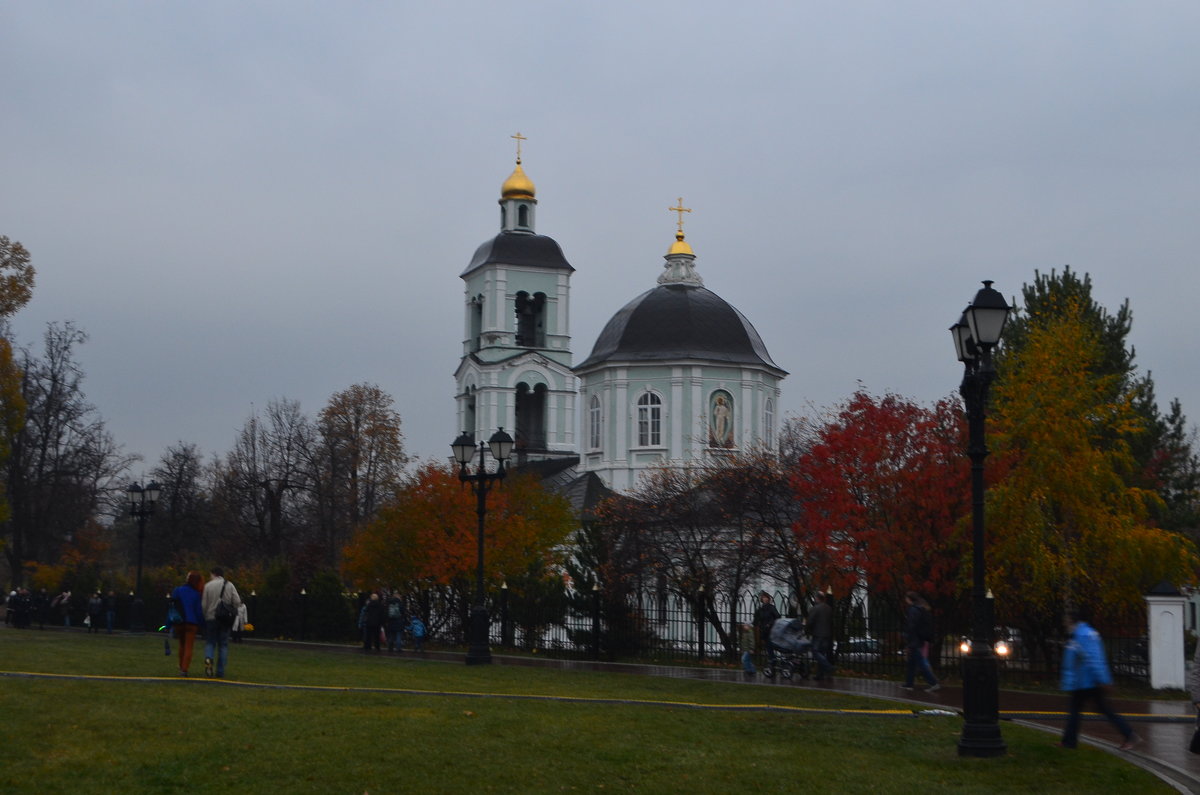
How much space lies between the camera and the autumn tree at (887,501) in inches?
1099

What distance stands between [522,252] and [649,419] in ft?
49.2

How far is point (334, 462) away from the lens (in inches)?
2729

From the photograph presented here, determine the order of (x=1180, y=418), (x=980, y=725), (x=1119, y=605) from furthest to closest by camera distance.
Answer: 1. (x=1180, y=418)
2. (x=1119, y=605)
3. (x=980, y=725)

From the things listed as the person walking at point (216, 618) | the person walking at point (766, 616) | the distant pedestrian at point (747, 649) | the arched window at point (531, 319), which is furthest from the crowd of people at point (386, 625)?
the arched window at point (531, 319)

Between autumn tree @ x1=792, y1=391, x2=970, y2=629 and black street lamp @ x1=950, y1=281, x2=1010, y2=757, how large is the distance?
43.1ft

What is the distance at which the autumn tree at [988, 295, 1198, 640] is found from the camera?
2634 cm

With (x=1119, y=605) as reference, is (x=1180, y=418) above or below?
above

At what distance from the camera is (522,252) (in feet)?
231

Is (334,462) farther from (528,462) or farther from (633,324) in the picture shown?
(633,324)

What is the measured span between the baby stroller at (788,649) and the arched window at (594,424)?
37.2 m

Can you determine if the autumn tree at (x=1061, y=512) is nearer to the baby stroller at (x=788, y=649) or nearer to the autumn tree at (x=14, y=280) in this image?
the baby stroller at (x=788, y=649)

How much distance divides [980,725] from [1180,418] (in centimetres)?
3587

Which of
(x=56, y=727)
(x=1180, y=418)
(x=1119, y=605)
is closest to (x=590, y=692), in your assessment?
(x=56, y=727)

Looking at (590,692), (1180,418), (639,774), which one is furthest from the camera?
(1180,418)
